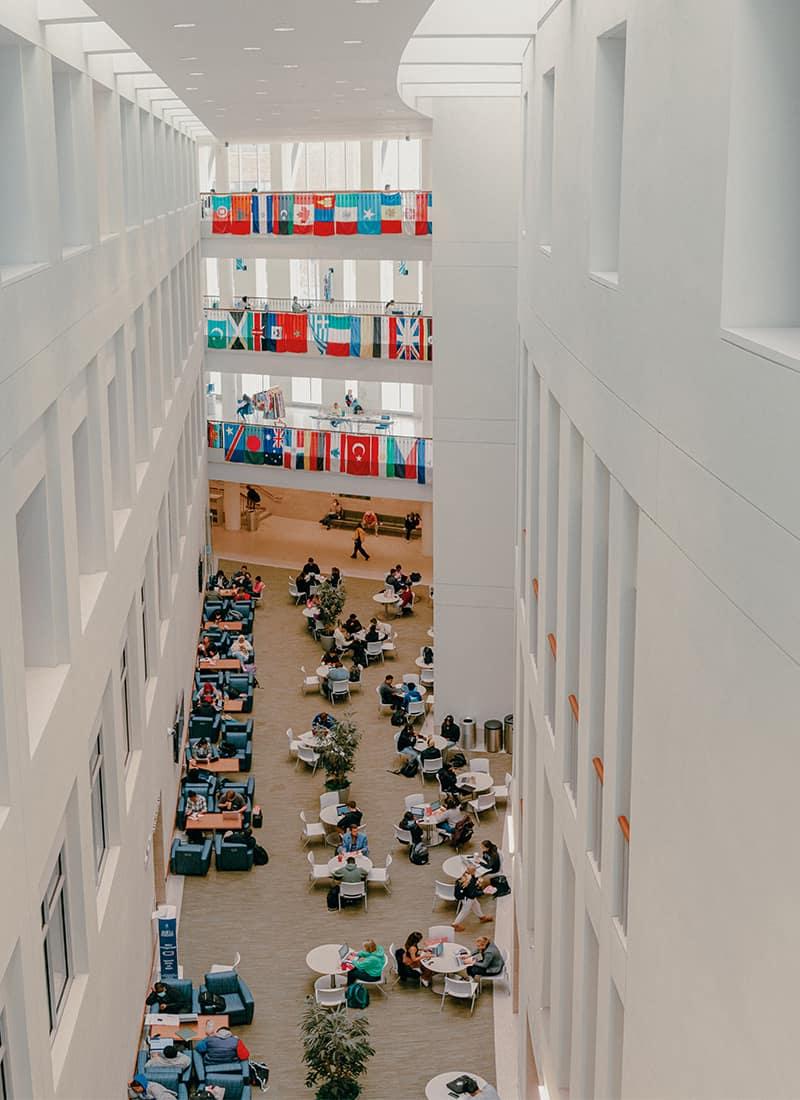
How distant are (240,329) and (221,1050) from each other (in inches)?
769

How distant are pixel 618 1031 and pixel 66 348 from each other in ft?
20.9

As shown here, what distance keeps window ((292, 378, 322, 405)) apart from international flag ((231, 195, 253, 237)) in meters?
6.56

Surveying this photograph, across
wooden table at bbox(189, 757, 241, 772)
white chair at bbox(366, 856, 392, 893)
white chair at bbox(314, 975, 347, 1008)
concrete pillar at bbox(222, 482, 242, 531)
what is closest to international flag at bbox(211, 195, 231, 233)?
concrete pillar at bbox(222, 482, 242, 531)

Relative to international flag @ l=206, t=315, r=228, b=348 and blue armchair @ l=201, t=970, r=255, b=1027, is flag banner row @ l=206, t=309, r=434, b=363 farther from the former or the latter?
blue armchair @ l=201, t=970, r=255, b=1027

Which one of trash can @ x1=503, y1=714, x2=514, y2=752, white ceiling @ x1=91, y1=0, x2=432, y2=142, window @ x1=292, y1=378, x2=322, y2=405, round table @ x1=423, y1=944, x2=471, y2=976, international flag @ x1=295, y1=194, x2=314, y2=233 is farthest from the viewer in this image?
window @ x1=292, y1=378, x2=322, y2=405

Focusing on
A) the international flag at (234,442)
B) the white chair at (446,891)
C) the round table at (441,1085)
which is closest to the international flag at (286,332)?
the international flag at (234,442)

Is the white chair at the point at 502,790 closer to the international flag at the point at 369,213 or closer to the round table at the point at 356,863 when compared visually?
the round table at the point at 356,863

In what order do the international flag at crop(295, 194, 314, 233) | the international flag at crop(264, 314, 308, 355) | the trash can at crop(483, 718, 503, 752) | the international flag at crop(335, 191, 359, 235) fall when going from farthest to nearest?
1. the international flag at crop(264, 314, 308, 355)
2. the international flag at crop(295, 194, 314, 233)
3. the international flag at crop(335, 191, 359, 235)
4. the trash can at crop(483, 718, 503, 752)

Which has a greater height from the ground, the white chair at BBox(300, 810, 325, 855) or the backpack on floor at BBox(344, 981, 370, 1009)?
the white chair at BBox(300, 810, 325, 855)

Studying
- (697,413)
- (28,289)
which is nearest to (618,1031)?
(697,413)

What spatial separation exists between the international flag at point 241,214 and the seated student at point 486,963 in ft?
62.8

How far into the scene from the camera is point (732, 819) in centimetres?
488

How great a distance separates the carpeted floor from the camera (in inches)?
560

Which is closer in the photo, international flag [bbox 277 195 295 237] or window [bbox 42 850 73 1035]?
window [bbox 42 850 73 1035]
